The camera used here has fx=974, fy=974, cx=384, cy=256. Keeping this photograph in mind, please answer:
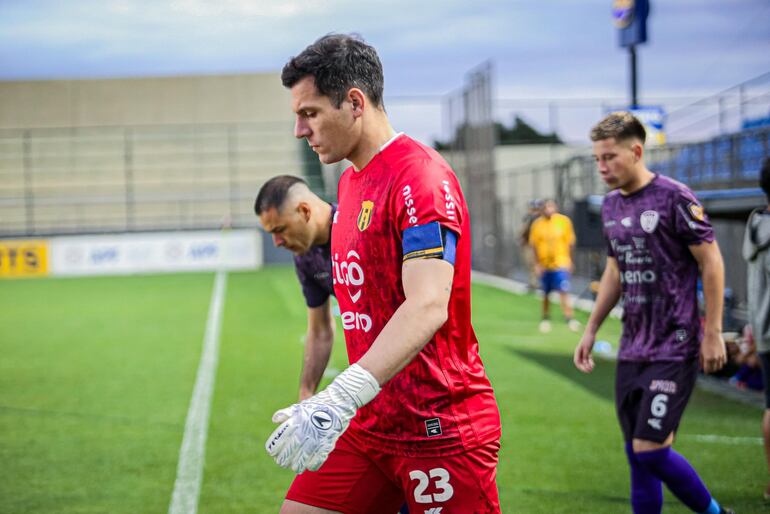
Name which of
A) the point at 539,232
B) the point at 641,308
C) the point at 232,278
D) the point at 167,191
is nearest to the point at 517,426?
the point at 641,308

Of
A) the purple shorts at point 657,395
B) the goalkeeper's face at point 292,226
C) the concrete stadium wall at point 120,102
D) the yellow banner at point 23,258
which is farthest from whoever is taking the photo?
the concrete stadium wall at point 120,102

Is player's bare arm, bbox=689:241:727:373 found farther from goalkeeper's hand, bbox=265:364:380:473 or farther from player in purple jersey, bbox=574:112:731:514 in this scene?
goalkeeper's hand, bbox=265:364:380:473

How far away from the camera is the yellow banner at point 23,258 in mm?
30984

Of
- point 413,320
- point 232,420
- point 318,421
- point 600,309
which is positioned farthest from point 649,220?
Result: point 232,420

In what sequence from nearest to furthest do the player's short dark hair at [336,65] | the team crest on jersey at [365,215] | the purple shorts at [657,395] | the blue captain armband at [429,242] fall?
the blue captain armband at [429,242] < the player's short dark hair at [336,65] < the team crest on jersey at [365,215] < the purple shorts at [657,395]

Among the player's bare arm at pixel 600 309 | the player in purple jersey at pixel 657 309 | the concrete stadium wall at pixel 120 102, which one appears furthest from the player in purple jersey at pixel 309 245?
the concrete stadium wall at pixel 120 102

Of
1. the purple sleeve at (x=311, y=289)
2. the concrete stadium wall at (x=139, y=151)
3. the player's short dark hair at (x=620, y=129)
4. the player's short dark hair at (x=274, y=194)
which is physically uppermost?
the concrete stadium wall at (x=139, y=151)

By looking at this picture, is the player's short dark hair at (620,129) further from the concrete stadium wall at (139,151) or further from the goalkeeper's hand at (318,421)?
the concrete stadium wall at (139,151)

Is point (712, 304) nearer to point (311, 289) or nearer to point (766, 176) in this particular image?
point (766, 176)

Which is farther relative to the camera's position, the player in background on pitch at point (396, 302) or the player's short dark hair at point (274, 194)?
the player's short dark hair at point (274, 194)

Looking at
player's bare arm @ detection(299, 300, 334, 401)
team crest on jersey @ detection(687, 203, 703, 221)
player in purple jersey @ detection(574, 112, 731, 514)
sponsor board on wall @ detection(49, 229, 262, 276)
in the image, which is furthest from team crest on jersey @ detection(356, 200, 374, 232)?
sponsor board on wall @ detection(49, 229, 262, 276)

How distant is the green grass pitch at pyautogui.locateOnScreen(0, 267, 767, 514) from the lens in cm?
641

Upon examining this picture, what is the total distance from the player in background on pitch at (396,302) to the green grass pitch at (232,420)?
303 cm

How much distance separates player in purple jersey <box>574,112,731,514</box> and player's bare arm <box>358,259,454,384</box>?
8.29 feet
